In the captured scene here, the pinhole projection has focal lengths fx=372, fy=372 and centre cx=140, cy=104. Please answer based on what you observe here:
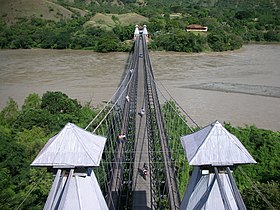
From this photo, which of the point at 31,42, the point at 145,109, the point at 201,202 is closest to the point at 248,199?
the point at 201,202

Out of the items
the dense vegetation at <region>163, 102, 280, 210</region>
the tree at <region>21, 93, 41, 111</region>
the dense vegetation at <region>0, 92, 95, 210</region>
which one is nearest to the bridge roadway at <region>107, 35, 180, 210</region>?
the dense vegetation at <region>163, 102, 280, 210</region>

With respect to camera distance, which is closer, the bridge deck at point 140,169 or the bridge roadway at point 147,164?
the bridge roadway at point 147,164

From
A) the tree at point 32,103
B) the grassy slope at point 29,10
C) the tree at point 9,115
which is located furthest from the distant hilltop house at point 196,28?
the tree at point 9,115

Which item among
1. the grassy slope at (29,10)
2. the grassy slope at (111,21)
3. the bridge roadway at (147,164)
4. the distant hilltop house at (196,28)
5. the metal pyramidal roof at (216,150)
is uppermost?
the grassy slope at (29,10)

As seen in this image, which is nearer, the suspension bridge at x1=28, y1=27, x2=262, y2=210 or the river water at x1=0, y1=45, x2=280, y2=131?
the suspension bridge at x1=28, y1=27, x2=262, y2=210

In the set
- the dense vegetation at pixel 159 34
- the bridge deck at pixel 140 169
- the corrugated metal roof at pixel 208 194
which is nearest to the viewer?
the corrugated metal roof at pixel 208 194

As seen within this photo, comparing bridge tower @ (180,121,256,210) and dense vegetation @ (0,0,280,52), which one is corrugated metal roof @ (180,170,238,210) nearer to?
bridge tower @ (180,121,256,210)

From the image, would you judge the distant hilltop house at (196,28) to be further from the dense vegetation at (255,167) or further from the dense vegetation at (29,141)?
the dense vegetation at (255,167)

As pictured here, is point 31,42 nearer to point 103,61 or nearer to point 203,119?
point 103,61
